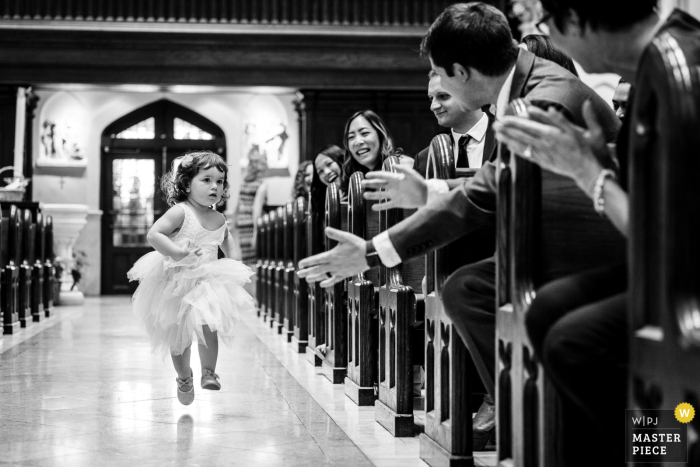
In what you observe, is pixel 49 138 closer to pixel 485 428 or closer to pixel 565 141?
pixel 485 428

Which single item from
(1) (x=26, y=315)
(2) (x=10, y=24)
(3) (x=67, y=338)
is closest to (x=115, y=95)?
(2) (x=10, y=24)

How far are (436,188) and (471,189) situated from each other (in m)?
0.21

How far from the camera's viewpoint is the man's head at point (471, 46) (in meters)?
2.26

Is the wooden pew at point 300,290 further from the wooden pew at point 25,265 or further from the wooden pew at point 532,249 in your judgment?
the wooden pew at point 532,249

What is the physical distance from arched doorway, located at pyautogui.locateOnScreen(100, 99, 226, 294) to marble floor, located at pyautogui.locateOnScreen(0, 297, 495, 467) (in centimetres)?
878

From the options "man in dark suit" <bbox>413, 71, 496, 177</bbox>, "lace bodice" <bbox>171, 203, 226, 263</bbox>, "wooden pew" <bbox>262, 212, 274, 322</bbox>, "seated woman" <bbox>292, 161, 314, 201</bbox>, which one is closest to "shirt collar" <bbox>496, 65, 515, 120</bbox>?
"man in dark suit" <bbox>413, 71, 496, 177</bbox>

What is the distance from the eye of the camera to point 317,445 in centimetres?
272

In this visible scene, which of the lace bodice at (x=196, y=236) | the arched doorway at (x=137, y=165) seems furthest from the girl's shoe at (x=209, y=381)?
the arched doorway at (x=137, y=165)

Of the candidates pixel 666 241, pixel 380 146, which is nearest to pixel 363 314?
pixel 380 146

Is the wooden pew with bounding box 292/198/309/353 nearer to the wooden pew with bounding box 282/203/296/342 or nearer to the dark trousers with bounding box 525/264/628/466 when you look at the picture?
the wooden pew with bounding box 282/203/296/342

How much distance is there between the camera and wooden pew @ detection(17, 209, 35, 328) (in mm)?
7078

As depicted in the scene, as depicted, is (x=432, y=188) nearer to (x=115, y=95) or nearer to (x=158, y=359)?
(x=158, y=359)

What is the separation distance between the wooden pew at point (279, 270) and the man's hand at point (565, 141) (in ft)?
17.3

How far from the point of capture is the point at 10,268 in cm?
660
